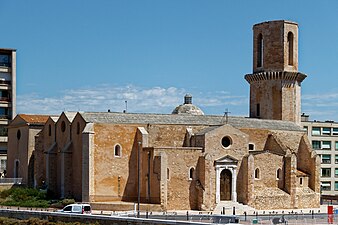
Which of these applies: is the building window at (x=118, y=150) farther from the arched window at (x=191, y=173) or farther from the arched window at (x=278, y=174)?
the arched window at (x=278, y=174)

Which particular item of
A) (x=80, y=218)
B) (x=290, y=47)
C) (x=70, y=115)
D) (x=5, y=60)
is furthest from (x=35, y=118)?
(x=290, y=47)

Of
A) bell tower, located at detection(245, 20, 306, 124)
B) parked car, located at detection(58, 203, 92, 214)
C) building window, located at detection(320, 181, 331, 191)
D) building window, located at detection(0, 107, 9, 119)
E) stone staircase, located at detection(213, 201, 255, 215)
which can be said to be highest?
bell tower, located at detection(245, 20, 306, 124)

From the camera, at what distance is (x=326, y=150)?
91.8 m

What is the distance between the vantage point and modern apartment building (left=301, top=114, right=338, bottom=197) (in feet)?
299

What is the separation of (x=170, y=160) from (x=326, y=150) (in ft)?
123

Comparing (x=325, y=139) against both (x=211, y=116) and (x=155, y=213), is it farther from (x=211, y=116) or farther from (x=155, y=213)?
→ (x=155, y=213)

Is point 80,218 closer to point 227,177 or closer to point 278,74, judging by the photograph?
point 227,177

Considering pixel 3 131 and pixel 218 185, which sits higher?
pixel 3 131

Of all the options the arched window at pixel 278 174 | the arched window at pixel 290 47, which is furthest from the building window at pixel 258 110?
the arched window at pixel 278 174

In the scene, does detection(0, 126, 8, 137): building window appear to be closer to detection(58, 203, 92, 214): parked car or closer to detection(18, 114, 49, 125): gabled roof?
detection(18, 114, 49, 125): gabled roof

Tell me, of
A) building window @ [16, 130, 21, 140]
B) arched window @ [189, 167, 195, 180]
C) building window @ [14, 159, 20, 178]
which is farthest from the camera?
building window @ [14, 159, 20, 178]

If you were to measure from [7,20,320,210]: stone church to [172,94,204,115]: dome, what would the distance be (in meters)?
7.36

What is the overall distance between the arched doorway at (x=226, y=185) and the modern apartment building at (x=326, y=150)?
3041 centimetres

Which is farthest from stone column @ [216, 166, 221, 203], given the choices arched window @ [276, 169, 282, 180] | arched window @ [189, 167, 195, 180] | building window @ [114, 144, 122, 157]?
building window @ [114, 144, 122, 157]
